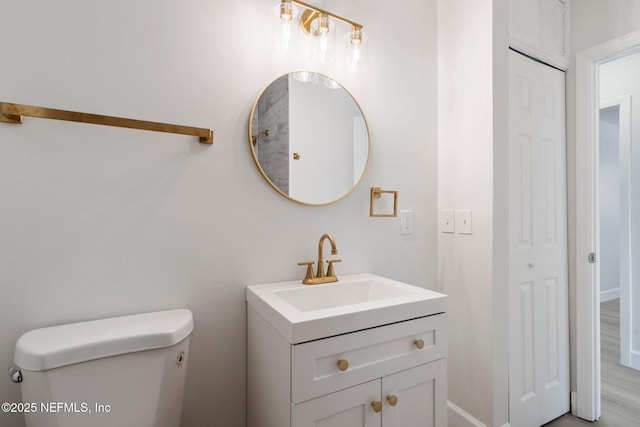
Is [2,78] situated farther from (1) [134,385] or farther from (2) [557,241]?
(2) [557,241]

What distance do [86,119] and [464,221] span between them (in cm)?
165

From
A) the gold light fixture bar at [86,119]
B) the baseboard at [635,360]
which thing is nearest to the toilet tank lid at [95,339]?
the gold light fixture bar at [86,119]

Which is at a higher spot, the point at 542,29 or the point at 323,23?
the point at 542,29

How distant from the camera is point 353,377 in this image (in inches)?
35.9

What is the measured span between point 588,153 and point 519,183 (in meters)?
0.52

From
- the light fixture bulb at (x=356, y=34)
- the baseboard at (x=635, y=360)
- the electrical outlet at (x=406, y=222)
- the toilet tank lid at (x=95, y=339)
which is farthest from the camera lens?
the baseboard at (x=635, y=360)

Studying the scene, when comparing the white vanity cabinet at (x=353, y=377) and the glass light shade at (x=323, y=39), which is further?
the glass light shade at (x=323, y=39)

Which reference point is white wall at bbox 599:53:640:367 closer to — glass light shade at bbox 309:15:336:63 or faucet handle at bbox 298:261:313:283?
glass light shade at bbox 309:15:336:63

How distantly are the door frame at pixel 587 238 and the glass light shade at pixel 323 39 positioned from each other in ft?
4.86

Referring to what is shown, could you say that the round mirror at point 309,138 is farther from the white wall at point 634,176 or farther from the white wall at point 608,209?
the white wall at point 608,209

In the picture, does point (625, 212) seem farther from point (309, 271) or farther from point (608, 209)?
point (309, 271)

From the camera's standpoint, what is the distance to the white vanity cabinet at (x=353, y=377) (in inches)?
33.3

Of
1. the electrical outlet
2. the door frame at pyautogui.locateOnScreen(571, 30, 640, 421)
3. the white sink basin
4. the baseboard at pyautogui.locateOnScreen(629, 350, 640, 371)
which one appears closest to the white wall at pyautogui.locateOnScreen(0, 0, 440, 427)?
the white sink basin

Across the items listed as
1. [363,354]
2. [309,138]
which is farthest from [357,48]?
[363,354]
